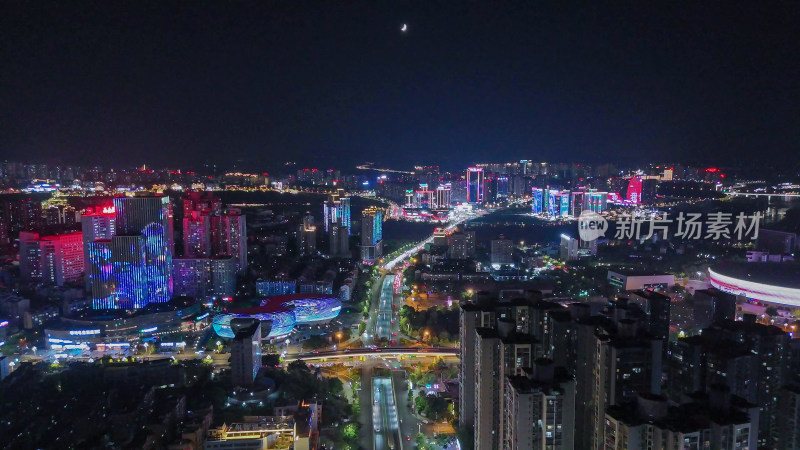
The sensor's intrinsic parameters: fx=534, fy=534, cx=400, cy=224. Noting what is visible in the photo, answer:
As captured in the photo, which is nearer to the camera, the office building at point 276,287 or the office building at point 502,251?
the office building at point 276,287

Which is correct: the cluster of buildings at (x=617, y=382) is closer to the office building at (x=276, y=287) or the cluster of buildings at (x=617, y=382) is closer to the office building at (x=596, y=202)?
the office building at (x=276, y=287)

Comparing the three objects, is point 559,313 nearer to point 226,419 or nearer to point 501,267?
point 226,419

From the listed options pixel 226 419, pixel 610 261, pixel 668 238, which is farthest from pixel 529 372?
pixel 668 238

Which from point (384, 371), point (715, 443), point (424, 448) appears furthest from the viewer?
point (384, 371)

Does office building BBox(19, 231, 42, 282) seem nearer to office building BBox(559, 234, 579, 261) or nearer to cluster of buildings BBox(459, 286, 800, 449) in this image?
cluster of buildings BBox(459, 286, 800, 449)

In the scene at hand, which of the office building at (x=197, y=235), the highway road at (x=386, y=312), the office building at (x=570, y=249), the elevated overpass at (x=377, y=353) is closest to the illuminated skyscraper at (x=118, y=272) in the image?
the office building at (x=197, y=235)

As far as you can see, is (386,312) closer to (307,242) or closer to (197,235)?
(197,235)
